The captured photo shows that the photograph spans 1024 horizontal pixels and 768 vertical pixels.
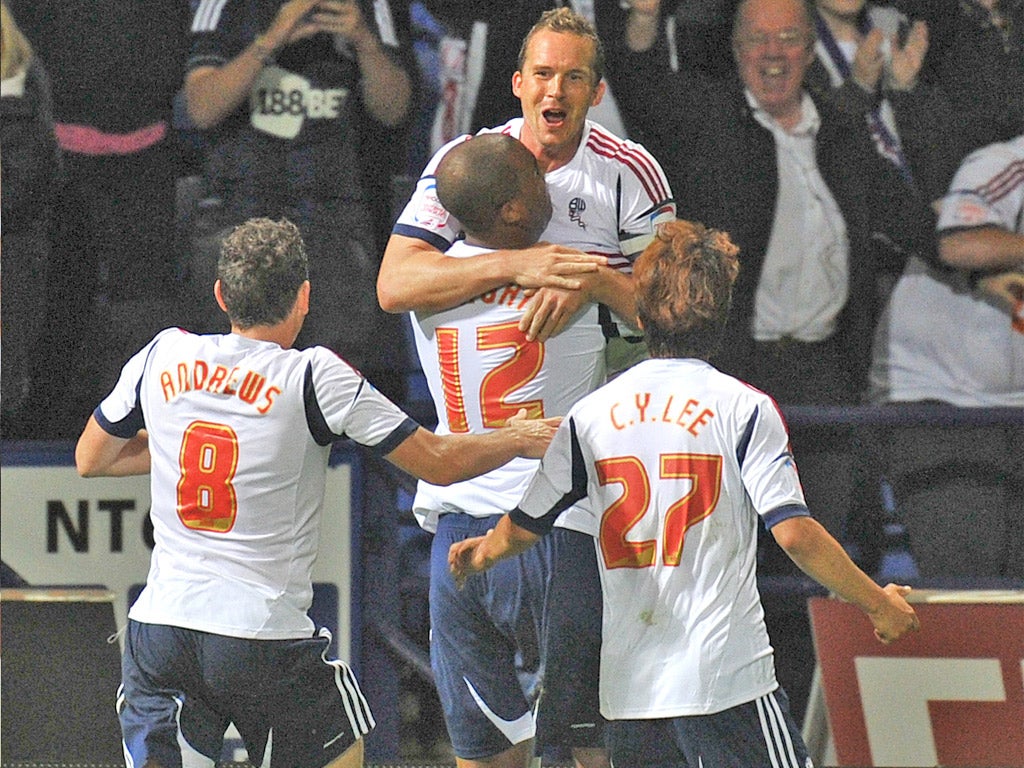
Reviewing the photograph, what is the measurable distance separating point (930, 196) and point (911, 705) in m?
1.84

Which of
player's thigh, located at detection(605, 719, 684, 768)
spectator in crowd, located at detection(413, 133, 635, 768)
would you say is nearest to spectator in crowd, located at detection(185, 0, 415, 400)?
spectator in crowd, located at detection(413, 133, 635, 768)

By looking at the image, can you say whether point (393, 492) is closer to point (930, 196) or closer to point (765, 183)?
point (765, 183)

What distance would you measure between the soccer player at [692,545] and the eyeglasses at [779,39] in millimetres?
2868

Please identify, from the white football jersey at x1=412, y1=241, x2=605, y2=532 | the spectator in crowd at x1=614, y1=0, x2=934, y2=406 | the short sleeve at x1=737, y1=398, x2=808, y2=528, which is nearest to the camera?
the short sleeve at x1=737, y1=398, x2=808, y2=528

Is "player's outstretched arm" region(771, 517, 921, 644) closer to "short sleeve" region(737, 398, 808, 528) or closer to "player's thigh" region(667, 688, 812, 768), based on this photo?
"short sleeve" region(737, 398, 808, 528)

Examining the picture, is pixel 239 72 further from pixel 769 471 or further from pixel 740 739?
pixel 740 739

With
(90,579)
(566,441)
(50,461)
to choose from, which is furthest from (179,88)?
(566,441)

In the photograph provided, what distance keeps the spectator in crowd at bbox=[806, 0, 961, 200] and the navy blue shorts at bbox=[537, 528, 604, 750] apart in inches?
118

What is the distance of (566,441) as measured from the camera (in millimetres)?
3156

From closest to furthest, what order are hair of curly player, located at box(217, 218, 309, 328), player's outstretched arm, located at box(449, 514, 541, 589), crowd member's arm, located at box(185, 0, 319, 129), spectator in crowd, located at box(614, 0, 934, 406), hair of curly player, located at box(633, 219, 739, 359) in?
hair of curly player, located at box(633, 219, 739, 359), player's outstretched arm, located at box(449, 514, 541, 589), hair of curly player, located at box(217, 218, 309, 328), crowd member's arm, located at box(185, 0, 319, 129), spectator in crowd, located at box(614, 0, 934, 406)

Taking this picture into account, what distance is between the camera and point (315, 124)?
229 inches

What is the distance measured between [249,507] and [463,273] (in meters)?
0.69

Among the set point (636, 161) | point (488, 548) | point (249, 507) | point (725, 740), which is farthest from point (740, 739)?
point (636, 161)

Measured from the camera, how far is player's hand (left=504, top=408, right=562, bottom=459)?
3.45 m
